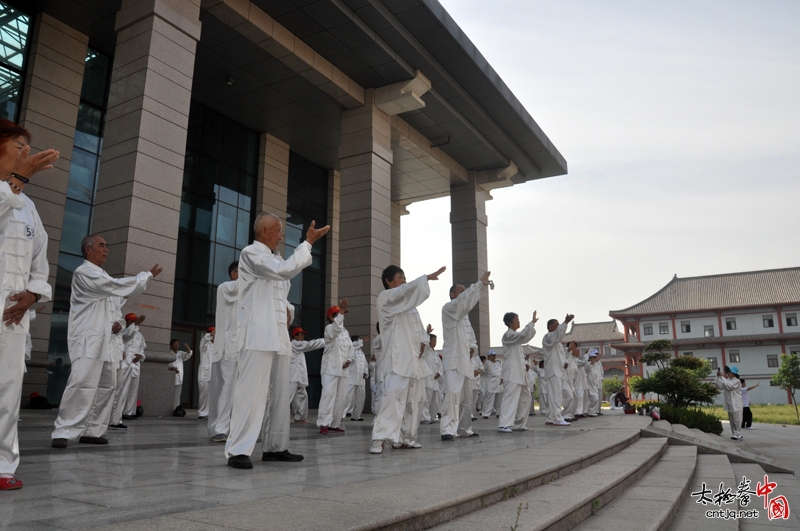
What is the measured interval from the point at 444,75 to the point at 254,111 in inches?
214

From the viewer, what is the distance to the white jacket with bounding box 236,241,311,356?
447 centimetres

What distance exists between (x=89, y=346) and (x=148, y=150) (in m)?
4.85

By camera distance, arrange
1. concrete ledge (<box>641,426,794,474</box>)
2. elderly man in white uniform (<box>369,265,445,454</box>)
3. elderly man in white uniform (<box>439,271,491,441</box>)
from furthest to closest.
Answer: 1. concrete ledge (<box>641,426,794,474</box>)
2. elderly man in white uniform (<box>439,271,491,441</box>)
3. elderly man in white uniform (<box>369,265,445,454</box>)

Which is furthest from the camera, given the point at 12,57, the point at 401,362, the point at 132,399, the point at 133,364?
the point at 12,57

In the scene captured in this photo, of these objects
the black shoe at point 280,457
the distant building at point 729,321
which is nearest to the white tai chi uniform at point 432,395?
the black shoe at point 280,457

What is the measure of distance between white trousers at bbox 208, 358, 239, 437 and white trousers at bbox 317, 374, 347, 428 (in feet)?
6.79

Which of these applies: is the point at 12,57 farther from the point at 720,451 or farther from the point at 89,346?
the point at 720,451

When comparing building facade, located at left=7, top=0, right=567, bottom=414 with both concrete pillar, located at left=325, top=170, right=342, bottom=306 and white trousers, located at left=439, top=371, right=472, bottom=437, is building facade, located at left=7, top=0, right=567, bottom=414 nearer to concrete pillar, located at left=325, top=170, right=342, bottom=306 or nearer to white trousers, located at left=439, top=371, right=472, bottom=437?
concrete pillar, located at left=325, top=170, right=342, bottom=306

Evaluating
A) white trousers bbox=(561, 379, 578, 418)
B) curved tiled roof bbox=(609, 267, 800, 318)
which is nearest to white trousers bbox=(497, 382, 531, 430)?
white trousers bbox=(561, 379, 578, 418)

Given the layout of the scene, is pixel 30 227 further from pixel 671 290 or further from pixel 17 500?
pixel 671 290

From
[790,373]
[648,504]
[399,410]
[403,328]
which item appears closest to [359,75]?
[403,328]

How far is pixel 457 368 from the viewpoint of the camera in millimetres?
7840

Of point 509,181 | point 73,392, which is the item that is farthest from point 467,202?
point 73,392

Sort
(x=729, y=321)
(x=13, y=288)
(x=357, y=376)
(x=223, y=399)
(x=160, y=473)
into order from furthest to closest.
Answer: (x=729, y=321)
(x=357, y=376)
(x=223, y=399)
(x=160, y=473)
(x=13, y=288)
